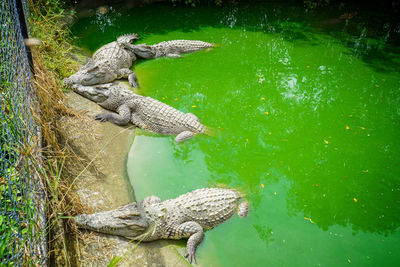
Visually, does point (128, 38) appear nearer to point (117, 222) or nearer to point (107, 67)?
point (107, 67)

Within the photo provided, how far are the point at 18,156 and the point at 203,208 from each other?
192cm

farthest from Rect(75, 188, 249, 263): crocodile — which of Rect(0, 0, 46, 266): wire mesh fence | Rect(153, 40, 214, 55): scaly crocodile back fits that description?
Rect(153, 40, 214, 55): scaly crocodile back

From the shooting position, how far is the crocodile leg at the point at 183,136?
4.71 meters

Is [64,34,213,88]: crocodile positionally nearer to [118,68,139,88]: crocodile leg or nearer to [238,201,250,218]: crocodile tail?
[118,68,139,88]: crocodile leg

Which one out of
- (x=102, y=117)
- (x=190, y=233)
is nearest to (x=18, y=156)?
(x=190, y=233)

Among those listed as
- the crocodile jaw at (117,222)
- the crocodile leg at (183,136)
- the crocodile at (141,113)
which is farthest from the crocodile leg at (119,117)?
the crocodile jaw at (117,222)

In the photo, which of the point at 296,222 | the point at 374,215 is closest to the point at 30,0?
the point at 296,222

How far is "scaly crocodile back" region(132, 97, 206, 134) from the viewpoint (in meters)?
4.83

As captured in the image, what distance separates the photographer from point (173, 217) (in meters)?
3.31

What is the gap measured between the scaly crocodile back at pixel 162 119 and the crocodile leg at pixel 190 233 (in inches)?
73.4

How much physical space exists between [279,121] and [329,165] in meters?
1.17

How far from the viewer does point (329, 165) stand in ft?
14.5

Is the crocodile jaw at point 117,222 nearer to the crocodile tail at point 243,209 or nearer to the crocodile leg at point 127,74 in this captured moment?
the crocodile tail at point 243,209

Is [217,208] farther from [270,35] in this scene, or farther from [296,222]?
[270,35]
